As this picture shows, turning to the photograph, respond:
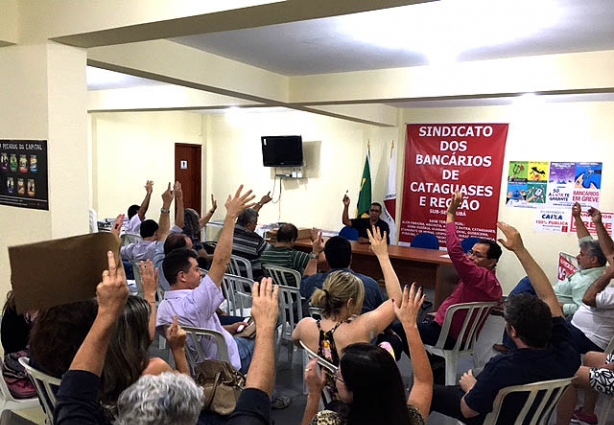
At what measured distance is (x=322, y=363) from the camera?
1.99 meters

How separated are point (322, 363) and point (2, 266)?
1846mm

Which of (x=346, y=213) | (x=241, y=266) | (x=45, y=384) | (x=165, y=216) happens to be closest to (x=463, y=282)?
(x=241, y=266)

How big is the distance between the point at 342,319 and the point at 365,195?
4.62 meters

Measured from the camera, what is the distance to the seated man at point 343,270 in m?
2.85

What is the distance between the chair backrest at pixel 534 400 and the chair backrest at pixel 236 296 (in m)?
2.00

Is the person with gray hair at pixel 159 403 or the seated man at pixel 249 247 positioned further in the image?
the seated man at pixel 249 247

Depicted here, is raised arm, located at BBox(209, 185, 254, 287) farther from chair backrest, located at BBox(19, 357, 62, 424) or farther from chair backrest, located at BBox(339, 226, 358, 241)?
chair backrest, located at BBox(339, 226, 358, 241)

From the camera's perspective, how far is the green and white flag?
21.9 ft

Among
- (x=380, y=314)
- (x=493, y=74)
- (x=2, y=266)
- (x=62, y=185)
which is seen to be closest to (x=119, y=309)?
(x=380, y=314)

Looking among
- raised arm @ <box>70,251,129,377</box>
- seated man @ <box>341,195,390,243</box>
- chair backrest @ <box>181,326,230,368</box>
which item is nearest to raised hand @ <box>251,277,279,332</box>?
raised arm @ <box>70,251,129,377</box>

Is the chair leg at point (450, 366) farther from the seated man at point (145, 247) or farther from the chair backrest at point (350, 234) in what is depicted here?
the chair backrest at point (350, 234)

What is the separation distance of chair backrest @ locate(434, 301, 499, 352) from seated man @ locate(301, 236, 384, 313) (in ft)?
1.49

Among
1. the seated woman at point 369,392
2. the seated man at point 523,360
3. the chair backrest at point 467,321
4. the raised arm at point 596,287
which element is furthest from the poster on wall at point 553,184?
the seated woman at point 369,392

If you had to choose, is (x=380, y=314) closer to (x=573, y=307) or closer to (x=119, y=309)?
(x=119, y=309)
